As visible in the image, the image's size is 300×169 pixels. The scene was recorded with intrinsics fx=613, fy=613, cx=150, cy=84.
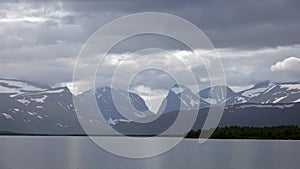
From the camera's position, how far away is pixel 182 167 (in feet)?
308

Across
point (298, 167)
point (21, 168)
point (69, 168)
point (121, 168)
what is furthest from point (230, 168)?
point (21, 168)

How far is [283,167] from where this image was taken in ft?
319

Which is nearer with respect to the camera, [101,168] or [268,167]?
[101,168]

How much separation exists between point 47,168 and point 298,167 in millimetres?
39051

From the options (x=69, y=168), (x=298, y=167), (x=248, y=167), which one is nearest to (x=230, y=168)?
(x=248, y=167)

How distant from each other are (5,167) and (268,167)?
4091cm

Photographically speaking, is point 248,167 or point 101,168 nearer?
point 101,168

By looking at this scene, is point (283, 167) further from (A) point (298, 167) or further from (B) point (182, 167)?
(B) point (182, 167)

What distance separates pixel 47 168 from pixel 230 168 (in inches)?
1109

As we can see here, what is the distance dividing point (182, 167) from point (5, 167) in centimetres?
2663

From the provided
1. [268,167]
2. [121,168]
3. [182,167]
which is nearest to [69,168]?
[121,168]

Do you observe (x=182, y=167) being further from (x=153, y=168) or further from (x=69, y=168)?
(x=69, y=168)

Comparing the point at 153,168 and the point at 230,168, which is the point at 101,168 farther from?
the point at 230,168

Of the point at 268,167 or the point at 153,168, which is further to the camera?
the point at 268,167
